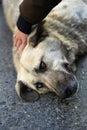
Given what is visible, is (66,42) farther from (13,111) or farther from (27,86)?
(13,111)

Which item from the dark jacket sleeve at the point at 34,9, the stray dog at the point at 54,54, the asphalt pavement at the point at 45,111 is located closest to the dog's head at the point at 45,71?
the stray dog at the point at 54,54

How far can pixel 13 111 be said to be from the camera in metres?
3.89

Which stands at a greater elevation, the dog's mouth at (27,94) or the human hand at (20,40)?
the human hand at (20,40)

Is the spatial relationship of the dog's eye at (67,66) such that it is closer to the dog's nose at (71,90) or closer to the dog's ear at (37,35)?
the dog's nose at (71,90)

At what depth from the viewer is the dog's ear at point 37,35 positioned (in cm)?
387

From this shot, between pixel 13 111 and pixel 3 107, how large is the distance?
15 centimetres

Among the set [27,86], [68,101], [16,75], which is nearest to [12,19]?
[16,75]

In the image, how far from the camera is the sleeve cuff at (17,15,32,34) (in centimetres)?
367

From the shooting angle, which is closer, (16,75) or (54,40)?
(54,40)

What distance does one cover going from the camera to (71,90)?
3650mm

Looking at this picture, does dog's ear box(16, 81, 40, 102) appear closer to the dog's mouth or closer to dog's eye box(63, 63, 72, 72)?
the dog's mouth

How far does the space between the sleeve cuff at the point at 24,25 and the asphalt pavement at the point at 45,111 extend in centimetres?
71

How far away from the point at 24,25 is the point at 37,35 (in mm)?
242

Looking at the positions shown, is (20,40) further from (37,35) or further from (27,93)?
(27,93)
